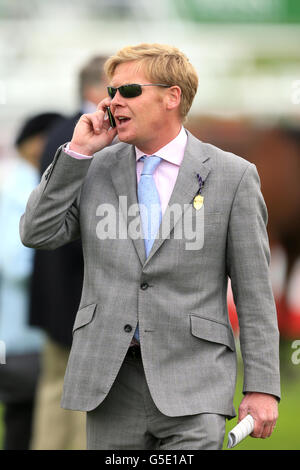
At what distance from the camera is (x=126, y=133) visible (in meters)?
3.86

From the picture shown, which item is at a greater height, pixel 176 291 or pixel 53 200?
pixel 53 200

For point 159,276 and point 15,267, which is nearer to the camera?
point 159,276

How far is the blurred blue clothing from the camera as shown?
661cm

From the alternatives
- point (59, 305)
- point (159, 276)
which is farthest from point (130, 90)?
point (59, 305)

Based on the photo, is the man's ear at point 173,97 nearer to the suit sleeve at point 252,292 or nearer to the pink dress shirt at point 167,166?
the pink dress shirt at point 167,166

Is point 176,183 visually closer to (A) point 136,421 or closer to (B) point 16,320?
(A) point 136,421

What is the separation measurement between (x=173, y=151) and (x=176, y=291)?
526 mm

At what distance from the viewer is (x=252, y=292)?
12.5 feet

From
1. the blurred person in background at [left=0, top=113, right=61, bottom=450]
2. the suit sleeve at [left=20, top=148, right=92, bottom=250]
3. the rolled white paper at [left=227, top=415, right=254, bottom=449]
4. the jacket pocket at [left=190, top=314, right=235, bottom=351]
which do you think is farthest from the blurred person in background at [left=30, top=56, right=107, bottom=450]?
the rolled white paper at [left=227, top=415, right=254, bottom=449]

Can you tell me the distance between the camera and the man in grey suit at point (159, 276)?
3752 mm

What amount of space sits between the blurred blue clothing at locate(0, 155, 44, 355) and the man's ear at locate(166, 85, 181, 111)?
2.76 meters
